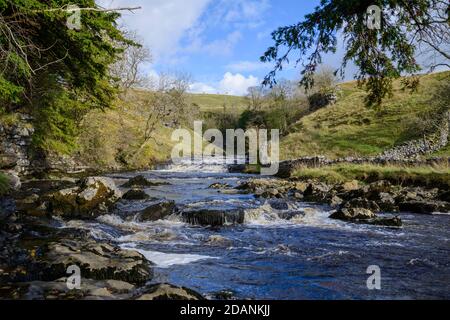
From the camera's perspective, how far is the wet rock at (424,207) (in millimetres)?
18297

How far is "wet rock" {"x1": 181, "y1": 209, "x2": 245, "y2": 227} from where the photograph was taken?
16016mm

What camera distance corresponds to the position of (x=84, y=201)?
1709 cm

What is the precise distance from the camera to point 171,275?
9.30m

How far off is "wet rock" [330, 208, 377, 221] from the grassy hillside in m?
21.3

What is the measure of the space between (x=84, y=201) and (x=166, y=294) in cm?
1150

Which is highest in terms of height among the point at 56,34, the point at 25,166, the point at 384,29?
the point at 56,34

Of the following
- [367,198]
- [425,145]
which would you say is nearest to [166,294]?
[367,198]

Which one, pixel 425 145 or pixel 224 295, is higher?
pixel 425 145

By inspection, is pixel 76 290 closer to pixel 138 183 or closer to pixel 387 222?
pixel 387 222

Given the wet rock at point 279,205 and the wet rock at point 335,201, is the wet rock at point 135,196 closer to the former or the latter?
the wet rock at point 279,205

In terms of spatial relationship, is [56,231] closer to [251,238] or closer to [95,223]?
[95,223]

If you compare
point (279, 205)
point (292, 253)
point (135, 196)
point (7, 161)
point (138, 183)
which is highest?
point (7, 161)
